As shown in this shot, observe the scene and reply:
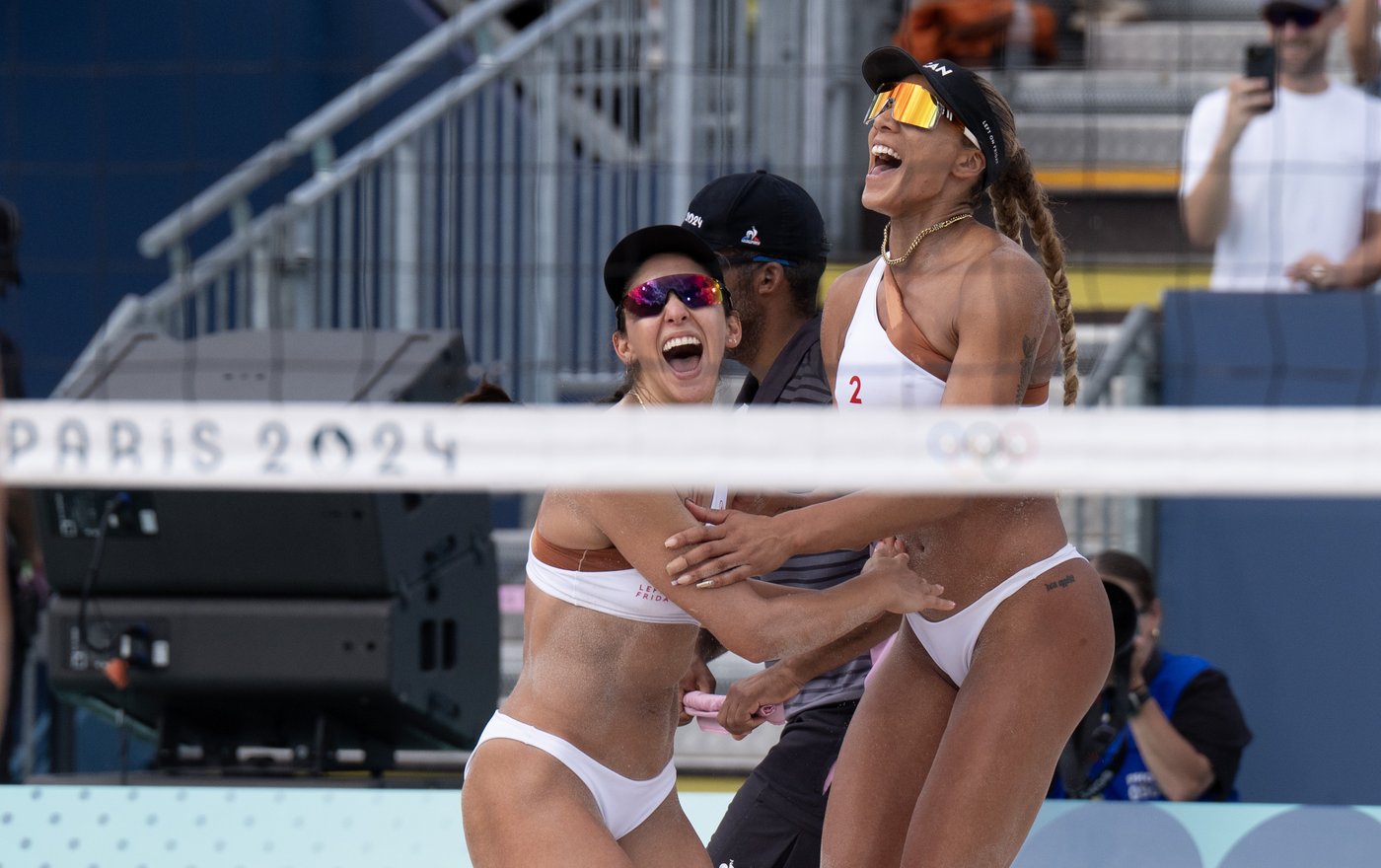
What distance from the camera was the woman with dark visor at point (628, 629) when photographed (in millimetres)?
2881

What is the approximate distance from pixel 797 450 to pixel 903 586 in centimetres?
40

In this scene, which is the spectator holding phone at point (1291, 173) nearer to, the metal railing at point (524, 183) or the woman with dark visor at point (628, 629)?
the metal railing at point (524, 183)

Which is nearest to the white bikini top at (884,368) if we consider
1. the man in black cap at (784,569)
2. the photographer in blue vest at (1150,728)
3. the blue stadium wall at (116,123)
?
the man in black cap at (784,569)

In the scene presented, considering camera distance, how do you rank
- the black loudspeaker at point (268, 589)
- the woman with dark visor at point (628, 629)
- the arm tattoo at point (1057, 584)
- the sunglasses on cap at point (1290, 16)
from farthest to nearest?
the sunglasses on cap at point (1290, 16)
the black loudspeaker at point (268, 589)
the arm tattoo at point (1057, 584)
the woman with dark visor at point (628, 629)

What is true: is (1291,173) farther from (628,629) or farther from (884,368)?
(628,629)

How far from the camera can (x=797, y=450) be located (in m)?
2.78

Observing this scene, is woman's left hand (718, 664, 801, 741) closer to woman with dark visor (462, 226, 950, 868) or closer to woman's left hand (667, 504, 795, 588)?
woman with dark visor (462, 226, 950, 868)

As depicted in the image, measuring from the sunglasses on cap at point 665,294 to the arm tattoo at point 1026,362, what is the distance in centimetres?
55

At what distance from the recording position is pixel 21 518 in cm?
555

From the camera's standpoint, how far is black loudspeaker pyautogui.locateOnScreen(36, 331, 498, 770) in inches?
178

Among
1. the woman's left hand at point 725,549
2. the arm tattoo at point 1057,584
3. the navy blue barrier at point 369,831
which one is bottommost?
the navy blue barrier at point 369,831

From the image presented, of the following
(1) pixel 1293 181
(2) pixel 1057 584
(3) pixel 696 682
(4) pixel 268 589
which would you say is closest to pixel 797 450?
(2) pixel 1057 584

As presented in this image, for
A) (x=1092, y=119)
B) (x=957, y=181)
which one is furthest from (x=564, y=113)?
(x=957, y=181)

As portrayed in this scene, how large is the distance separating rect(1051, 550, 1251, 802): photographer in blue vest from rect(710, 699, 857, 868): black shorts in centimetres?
118
